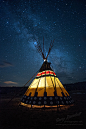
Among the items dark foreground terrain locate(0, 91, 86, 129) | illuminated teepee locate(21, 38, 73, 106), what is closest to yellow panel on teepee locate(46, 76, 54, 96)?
illuminated teepee locate(21, 38, 73, 106)

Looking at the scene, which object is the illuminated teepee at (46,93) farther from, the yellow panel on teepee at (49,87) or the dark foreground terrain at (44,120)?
the dark foreground terrain at (44,120)

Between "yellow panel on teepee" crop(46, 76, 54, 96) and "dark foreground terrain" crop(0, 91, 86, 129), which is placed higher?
"yellow panel on teepee" crop(46, 76, 54, 96)

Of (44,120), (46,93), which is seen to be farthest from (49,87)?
(44,120)

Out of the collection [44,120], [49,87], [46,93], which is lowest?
[44,120]

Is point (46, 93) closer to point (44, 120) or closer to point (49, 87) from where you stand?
point (49, 87)

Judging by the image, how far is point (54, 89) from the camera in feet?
21.4

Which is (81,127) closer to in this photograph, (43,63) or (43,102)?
(43,102)

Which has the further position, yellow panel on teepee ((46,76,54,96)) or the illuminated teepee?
yellow panel on teepee ((46,76,54,96))

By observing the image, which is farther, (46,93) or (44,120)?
(46,93)

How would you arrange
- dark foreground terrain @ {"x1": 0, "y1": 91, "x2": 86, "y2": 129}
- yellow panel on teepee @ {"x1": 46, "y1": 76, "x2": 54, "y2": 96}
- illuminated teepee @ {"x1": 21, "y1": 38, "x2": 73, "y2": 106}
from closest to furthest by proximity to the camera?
dark foreground terrain @ {"x1": 0, "y1": 91, "x2": 86, "y2": 129}, illuminated teepee @ {"x1": 21, "y1": 38, "x2": 73, "y2": 106}, yellow panel on teepee @ {"x1": 46, "y1": 76, "x2": 54, "y2": 96}

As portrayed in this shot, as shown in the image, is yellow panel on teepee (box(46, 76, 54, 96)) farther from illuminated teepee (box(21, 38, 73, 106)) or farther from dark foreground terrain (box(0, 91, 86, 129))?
dark foreground terrain (box(0, 91, 86, 129))

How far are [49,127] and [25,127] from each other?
3.58ft

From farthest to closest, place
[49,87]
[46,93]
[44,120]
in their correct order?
1. [49,87]
2. [46,93]
3. [44,120]

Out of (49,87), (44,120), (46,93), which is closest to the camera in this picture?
(44,120)
